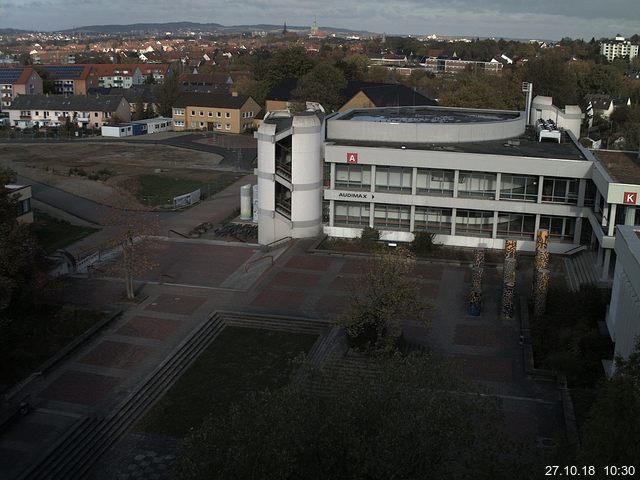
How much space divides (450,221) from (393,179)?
4003 millimetres

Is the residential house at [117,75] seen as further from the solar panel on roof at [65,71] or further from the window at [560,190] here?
the window at [560,190]

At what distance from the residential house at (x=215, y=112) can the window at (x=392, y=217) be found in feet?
188

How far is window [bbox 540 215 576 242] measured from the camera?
3825 cm

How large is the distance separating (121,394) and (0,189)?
1176 cm

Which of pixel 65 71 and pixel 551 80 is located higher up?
pixel 551 80

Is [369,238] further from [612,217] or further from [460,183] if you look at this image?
[612,217]

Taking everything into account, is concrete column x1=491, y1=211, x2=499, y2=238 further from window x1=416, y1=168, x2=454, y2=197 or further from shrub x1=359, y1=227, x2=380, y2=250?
shrub x1=359, y1=227, x2=380, y2=250

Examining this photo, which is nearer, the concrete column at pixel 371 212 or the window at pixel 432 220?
the window at pixel 432 220

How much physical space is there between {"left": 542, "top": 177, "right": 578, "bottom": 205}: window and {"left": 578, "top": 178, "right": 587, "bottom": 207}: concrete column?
0.35 metres

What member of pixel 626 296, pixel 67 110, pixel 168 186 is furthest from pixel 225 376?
pixel 67 110

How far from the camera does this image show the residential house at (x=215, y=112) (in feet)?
313

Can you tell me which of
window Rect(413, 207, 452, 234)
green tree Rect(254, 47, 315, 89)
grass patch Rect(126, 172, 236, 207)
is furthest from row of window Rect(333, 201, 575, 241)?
green tree Rect(254, 47, 315, 89)

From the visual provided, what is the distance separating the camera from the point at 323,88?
86562mm

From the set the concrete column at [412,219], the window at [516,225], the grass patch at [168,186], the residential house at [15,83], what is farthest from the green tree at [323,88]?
the residential house at [15,83]
